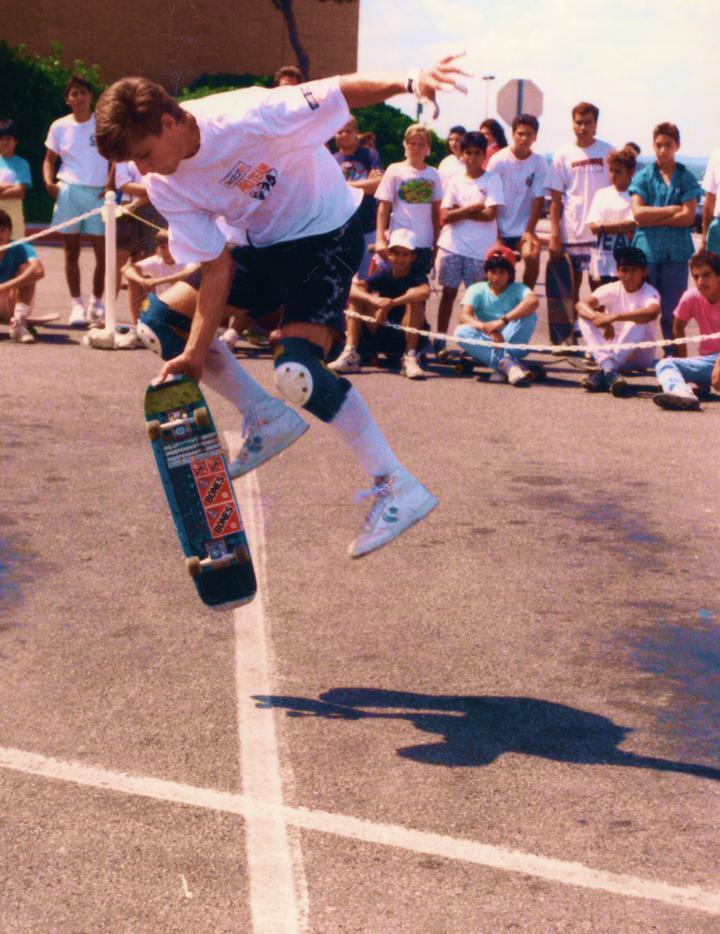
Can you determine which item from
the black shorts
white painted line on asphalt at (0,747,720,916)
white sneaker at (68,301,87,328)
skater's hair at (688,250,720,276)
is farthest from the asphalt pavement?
white sneaker at (68,301,87,328)

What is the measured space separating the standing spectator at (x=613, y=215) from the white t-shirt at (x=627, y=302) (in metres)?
0.64

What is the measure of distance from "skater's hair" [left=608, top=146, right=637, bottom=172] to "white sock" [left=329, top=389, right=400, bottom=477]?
784cm

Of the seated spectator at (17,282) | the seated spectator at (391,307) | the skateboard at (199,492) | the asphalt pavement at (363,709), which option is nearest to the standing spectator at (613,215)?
the seated spectator at (391,307)

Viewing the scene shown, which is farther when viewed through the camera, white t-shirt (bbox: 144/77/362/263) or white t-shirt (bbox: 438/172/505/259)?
white t-shirt (bbox: 438/172/505/259)

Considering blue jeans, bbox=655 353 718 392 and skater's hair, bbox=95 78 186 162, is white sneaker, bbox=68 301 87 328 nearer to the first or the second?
blue jeans, bbox=655 353 718 392

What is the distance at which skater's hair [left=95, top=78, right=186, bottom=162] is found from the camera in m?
4.51

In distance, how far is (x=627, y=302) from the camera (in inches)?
461

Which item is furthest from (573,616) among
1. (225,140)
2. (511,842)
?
(225,140)

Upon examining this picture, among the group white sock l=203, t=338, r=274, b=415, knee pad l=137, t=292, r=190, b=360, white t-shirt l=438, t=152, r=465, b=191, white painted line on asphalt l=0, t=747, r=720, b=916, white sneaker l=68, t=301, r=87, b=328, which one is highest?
knee pad l=137, t=292, r=190, b=360

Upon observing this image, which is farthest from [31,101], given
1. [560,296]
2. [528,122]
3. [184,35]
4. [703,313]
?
[703,313]

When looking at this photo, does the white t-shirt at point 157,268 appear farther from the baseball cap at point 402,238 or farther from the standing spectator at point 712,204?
the standing spectator at point 712,204

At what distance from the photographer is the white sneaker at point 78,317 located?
14.0m

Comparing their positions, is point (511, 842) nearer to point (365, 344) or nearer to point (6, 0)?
point (365, 344)

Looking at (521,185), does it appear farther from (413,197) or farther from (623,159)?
(413,197)
